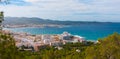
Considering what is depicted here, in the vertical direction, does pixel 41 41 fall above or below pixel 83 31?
above

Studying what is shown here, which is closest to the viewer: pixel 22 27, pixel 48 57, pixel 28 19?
pixel 48 57

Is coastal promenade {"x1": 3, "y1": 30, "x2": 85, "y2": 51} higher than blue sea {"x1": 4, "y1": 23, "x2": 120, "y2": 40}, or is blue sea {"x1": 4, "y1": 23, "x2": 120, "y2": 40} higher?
coastal promenade {"x1": 3, "y1": 30, "x2": 85, "y2": 51}

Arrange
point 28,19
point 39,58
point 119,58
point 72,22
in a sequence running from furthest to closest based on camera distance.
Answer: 1. point 72,22
2. point 28,19
3. point 39,58
4. point 119,58

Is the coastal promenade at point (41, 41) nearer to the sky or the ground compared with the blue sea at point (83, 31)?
nearer to the sky

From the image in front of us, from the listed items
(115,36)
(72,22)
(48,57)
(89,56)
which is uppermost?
(115,36)

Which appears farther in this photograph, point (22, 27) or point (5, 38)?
point (22, 27)

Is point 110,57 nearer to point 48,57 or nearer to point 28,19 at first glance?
point 48,57

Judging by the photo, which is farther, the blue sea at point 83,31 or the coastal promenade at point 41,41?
the blue sea at point 83,31

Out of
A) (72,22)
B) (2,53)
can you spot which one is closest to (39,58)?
(2,53)

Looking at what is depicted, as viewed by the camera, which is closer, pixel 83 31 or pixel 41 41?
pixel 41 41

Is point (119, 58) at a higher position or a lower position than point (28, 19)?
higher

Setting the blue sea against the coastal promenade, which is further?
the blue sea
